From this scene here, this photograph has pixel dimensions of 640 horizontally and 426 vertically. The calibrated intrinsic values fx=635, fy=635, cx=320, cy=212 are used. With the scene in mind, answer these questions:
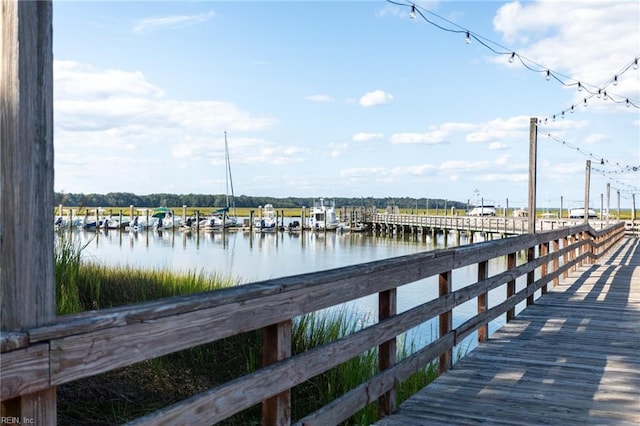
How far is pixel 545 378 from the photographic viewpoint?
4887 millimetres

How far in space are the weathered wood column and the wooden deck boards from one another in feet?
8.07

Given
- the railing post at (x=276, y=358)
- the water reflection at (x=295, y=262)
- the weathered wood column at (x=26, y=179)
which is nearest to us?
the weathered wood column at (x=26, y=179)

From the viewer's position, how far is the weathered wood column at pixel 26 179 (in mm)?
1837

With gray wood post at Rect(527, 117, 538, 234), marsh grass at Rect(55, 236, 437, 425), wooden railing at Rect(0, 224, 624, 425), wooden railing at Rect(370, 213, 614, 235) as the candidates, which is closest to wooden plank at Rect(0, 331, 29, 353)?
wooden railing at Rect(0, 224, 624, 425)

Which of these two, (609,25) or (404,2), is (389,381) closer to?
(404,2)

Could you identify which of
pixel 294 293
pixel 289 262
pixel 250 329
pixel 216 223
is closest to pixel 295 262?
pixel 289 262

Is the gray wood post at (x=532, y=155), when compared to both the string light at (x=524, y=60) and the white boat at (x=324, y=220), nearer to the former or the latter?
the string light at (x=524, y=60)

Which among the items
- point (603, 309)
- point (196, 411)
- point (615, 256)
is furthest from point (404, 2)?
point (615, 256)

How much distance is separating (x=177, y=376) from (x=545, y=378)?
3.58 meters

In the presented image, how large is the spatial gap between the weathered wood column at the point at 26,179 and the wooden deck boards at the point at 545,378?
246 cm

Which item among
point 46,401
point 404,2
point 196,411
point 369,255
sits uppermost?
point 404,2

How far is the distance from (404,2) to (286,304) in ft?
22.7

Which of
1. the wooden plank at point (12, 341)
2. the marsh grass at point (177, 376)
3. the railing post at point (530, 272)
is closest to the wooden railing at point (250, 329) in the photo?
the wooden plank at point (12, 341)

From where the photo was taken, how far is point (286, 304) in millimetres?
2879
